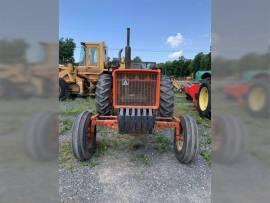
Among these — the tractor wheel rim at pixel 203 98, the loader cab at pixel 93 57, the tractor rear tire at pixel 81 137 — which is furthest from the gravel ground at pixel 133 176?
the loader cab at pixel 93 57

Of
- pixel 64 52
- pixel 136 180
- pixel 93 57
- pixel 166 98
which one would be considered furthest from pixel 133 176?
pixel 93 57

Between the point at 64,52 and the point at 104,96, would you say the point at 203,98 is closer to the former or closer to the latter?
the point at 104,96

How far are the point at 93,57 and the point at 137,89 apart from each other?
629 centimetres

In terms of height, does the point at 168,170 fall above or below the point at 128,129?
below

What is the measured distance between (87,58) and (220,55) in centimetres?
908

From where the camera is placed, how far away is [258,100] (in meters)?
0.75

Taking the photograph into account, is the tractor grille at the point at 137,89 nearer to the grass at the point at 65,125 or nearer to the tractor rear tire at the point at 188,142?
the tractor rear tire at the point at 188,142

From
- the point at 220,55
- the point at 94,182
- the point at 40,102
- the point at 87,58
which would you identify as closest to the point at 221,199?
the point at 220,55

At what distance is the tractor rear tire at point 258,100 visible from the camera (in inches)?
29.7

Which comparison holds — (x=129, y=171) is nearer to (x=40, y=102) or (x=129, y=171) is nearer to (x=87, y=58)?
(x=40, y=102)

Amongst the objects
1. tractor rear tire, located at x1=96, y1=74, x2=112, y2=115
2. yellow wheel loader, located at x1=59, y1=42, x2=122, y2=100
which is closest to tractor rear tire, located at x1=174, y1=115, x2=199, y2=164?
tractor rear tire, located at x1=96, y1=74, x2=112, y2=115

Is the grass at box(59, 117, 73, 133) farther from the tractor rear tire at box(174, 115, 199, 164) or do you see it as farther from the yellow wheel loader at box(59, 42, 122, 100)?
the yellow wheel loader at box(59, 42, 122, 100)

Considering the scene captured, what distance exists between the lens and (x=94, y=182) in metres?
2.86

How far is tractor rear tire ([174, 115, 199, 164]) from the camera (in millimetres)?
3264
